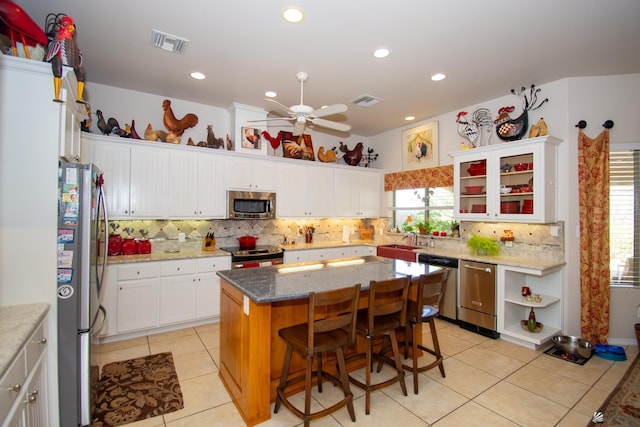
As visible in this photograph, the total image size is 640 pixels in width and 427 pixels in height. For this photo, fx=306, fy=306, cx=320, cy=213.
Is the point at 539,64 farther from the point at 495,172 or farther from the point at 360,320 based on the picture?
the point at 360,320

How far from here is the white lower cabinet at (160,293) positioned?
11.5 ft

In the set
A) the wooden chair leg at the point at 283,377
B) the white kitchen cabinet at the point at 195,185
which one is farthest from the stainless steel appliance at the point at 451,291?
the white kitchen cabinet at the point at 195,185

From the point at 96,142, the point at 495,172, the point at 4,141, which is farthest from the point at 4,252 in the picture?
the point at 495,172

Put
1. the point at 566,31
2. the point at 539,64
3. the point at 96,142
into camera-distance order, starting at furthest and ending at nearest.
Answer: the point at 96,142, the point at 539,64, the point at 566,31

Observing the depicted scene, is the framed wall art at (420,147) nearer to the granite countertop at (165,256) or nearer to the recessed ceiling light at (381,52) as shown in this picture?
the recessed ceiling light at (381,52)

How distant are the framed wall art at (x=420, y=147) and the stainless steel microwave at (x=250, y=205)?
257 cm

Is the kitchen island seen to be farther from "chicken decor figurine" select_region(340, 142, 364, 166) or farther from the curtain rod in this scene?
"chicken decor figurine" select_region(340, 142, 364, 166)

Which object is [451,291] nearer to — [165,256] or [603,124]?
[603,124]

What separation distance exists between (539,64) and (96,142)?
5073 mm

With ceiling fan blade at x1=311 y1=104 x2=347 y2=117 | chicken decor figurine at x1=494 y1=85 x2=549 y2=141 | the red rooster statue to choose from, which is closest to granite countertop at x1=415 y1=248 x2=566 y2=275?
chicken decor figurine at x1=494 y1=85 x2=549 y2=141

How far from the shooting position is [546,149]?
11.9 feet

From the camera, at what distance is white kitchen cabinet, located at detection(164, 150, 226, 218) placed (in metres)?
4.09

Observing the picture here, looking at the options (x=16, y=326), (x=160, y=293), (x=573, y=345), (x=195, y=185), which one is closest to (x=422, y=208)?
(x=573, y=345)

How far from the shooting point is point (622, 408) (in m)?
1.90
